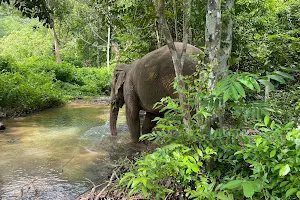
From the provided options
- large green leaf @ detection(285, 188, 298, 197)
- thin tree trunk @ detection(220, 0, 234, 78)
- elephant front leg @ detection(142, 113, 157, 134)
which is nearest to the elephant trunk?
elephant front leg @ detection(142, 113, 157, 134)

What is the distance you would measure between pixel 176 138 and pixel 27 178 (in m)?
2.53

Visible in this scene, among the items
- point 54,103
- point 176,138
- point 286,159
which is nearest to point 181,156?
point 176,138

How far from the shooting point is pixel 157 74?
4977 mm

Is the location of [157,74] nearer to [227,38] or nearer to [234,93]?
[227,38]

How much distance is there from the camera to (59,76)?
57.7 ft

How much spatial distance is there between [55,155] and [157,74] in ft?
7.04

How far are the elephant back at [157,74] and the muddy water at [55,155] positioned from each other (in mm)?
1104

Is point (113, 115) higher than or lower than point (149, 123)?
higher

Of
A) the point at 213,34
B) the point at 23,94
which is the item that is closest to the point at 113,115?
the point at 213,34

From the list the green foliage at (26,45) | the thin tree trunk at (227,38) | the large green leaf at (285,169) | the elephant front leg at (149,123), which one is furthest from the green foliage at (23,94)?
the green foliage at (26,45)

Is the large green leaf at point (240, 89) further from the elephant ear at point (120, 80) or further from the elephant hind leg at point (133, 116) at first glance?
the elephant ear at point (120, 80)

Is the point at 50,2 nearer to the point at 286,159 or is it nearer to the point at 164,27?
the point at 164,27

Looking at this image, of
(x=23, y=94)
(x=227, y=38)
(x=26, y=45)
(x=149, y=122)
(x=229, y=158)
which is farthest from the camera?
(x=26, y=45)

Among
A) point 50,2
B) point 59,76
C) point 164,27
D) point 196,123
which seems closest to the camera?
point 196,123
